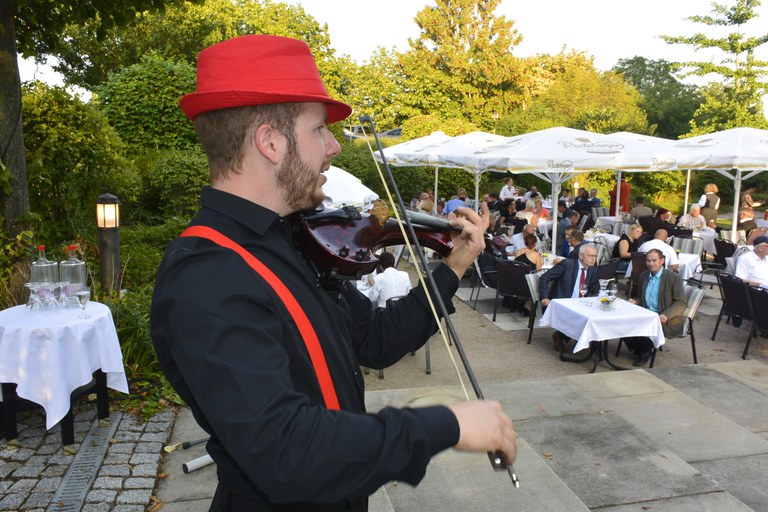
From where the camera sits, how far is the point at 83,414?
5.42 metres

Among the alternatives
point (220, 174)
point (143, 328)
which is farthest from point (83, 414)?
point (220, 174)

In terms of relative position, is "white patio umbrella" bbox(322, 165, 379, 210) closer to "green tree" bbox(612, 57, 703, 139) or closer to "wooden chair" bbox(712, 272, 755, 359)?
"wooden chair" bbox(712, 272, 755, 359)

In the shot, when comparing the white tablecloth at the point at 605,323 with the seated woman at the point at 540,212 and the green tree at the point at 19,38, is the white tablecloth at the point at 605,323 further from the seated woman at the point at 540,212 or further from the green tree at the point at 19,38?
the seated woman at the point at 540,212

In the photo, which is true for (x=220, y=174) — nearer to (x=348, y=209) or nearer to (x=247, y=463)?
(x=247, y=463)

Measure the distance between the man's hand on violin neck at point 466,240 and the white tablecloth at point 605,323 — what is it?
18.2 feet

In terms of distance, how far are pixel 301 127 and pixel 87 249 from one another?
25.2 feet

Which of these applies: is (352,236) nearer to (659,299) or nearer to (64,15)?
(64,15)

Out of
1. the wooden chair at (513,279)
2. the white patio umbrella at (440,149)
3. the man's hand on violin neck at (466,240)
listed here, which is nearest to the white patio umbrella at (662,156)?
the white patio umbrella at (440,149)

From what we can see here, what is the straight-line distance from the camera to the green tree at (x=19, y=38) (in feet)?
20.6

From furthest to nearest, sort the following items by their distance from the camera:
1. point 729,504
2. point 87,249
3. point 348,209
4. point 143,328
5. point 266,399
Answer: point 87,249 → point 143,328 → point 729,504 → point 348,209 → point 266,399

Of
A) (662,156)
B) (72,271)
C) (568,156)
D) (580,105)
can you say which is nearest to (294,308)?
(72,271)

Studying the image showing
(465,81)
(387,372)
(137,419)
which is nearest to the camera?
(137,419)

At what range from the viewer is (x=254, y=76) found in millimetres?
1432

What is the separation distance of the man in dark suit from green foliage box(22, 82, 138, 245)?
725 centimetres
